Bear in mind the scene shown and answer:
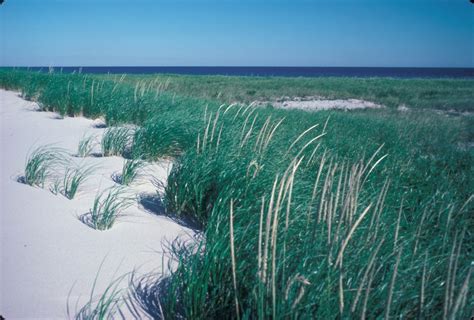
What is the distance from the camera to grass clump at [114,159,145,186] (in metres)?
3.74

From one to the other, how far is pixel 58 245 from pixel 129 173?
1.32 meters

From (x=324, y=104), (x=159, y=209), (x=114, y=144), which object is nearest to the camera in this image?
(x=159, y=209)

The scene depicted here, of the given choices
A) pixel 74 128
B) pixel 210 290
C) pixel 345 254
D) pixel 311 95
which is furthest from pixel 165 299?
pixel 311 95

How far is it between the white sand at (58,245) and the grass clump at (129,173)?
0.09 metres

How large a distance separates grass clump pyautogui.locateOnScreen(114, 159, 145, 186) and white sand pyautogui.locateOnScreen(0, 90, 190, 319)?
9 cm

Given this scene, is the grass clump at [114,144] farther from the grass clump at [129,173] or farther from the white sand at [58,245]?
the grass clump at [129,173]

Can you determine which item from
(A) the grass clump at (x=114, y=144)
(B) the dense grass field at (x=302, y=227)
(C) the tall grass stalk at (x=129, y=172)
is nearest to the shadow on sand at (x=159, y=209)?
(B) the dense grass field at (x=302, y=227)

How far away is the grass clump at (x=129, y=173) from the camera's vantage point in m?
3.74

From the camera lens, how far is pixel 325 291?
1546 mm

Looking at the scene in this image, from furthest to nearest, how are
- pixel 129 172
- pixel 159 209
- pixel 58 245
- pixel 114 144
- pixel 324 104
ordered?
pixel 324 104
pixel 114 144
pixel 129 172
pixel 159 209
pixel 58 245

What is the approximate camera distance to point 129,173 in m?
3.78

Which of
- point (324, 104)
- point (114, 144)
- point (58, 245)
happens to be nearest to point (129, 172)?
point (114, 144)

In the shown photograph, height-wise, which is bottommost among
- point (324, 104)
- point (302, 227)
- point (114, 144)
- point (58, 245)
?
point (58, 245)

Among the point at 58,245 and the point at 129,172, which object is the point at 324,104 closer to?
the point at 129,172
